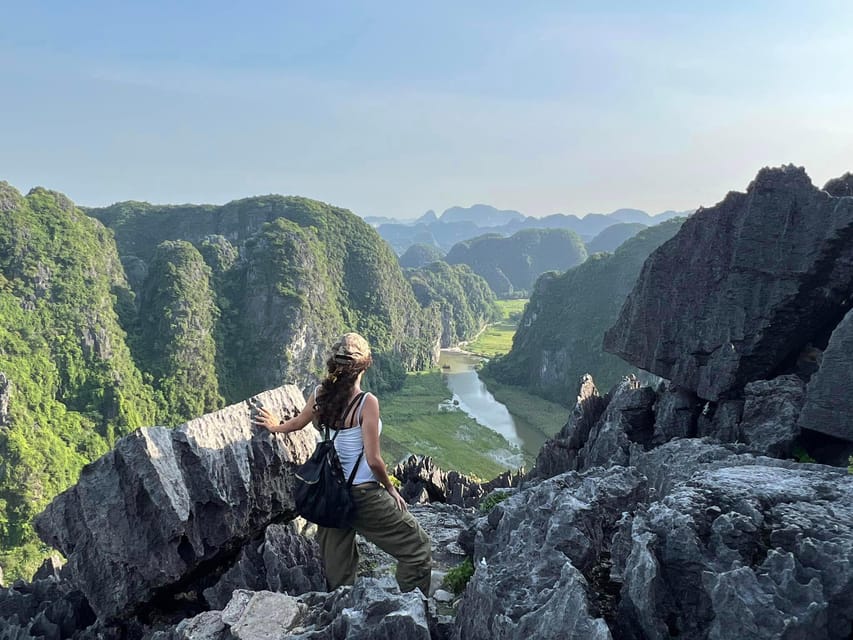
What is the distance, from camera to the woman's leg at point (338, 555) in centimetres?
541

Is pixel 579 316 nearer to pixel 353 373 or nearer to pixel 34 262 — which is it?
pixel 34 262

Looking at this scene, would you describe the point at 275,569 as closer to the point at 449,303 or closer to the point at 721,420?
the point at 721,420

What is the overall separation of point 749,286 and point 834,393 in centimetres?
417

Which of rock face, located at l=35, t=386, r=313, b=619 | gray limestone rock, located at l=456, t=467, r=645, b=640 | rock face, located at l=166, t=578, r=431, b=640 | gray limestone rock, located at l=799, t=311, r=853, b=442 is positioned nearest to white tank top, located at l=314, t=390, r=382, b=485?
rock face, located at l=166, t=578, r=431, b=640

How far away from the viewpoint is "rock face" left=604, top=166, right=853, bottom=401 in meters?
10.6

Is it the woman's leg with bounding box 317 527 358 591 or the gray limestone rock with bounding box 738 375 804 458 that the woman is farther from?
the gray limestone rock with bounding box 738 375 804 458

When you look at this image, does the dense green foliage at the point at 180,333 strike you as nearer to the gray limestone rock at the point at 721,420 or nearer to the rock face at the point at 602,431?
the rock face at the point at 602,431

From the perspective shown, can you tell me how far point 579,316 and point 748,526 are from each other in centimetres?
10877

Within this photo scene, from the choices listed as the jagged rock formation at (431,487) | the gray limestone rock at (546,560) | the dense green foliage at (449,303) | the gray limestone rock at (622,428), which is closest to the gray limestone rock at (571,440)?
the gray limestone rock at (622,428)

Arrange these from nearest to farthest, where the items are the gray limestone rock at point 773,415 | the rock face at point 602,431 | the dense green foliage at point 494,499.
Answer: the gray limestone rock at point 773,415 → the dense green foliage at point 494,499 → the rock face at point 602,431

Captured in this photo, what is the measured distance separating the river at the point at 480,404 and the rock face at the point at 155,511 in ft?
160

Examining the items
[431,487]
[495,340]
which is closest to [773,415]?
[431,487]

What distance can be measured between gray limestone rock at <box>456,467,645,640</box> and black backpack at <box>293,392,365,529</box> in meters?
1.34

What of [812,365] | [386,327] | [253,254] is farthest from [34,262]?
[812,365]
